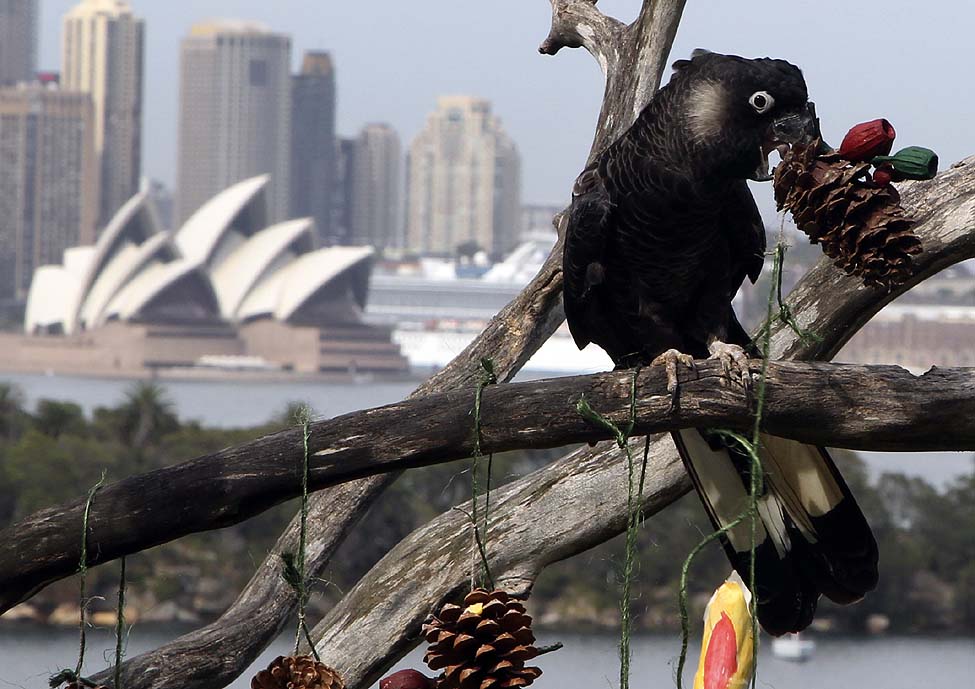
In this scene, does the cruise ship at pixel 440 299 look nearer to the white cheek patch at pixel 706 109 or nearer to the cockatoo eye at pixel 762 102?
the white cheek patch at pixel 706 109

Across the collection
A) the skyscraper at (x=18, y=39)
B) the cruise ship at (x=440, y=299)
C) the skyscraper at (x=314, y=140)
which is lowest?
the cruise ship at (x=440, y=299)

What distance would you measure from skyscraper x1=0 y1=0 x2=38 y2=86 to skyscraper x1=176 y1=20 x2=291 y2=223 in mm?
18891

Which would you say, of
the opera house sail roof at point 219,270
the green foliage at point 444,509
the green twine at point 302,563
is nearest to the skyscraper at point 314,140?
the opera house sail roof at point 219,270

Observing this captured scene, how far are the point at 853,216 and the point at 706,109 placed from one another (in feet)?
1.59

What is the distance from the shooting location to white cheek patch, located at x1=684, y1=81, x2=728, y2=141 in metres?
1.81

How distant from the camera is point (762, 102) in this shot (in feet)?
5.69

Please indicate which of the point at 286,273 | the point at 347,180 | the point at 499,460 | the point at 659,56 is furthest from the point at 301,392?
the point at 659,56

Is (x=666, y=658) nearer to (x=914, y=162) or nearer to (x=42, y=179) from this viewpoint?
(x=914, y=162)

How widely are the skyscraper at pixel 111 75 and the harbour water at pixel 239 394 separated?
29599 millimetres

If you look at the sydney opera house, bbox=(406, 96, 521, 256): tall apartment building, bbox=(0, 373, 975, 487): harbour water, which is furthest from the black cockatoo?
bbox=(406, 96, 521, 256): tall apartment building

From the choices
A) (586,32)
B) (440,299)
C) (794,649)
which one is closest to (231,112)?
(440,299)

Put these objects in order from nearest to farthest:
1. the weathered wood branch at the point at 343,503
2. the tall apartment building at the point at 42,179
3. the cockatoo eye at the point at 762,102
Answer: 1. the cockatoo eye at the point at 762,102
2. the weathered wood branch at the point at 343,503
3. the tall apartment building at the point at 42,179

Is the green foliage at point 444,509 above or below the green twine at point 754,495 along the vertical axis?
below

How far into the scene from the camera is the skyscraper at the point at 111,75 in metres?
83.3
